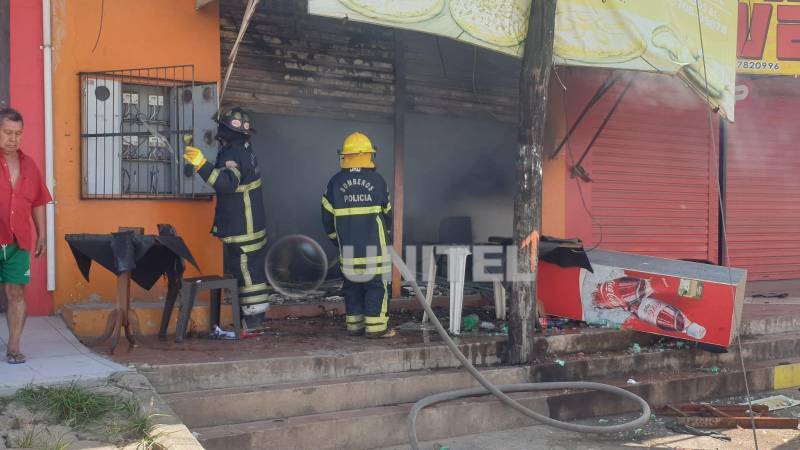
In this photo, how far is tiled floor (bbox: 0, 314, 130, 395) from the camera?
470 centimetres

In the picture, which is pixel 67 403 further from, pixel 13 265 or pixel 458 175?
pixel 458 175

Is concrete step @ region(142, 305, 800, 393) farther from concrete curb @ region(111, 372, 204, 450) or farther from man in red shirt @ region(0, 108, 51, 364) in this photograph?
man in red shirt @ region(0, 108, 51, 364)

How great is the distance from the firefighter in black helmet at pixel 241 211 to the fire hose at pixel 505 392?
1333mm

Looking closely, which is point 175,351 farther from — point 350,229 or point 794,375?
point 794,375

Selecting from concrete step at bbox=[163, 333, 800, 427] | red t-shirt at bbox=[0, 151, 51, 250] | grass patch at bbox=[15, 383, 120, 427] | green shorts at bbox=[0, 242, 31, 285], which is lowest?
concrete step at bbox=[163, 333, 800, 427]

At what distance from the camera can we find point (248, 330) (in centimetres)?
682

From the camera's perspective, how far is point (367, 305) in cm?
679

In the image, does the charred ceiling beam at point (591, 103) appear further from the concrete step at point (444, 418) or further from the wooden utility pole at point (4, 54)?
the wooden utility pole at point (4, 54)

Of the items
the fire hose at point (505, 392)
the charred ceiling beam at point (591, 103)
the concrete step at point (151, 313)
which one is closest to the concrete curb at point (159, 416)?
the concrete step at point (151, 313)

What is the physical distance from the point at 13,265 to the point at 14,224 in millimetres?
293

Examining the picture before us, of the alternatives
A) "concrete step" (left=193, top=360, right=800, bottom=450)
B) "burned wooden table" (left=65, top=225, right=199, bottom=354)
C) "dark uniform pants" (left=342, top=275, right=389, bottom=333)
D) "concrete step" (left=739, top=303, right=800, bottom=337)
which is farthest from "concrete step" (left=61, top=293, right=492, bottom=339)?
"concrete step" (left=739, top=303, right=800, bottom=337)

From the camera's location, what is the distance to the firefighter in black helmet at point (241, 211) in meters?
6.55

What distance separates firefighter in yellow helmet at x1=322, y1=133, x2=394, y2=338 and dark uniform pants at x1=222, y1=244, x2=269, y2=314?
78cm

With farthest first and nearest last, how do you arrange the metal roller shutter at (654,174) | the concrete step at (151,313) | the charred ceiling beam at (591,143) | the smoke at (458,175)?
the metal roller shutter at (654,174), the charred ceiling beam at (591,143), the smoke at (458,175), the concrete step at (151,313)
